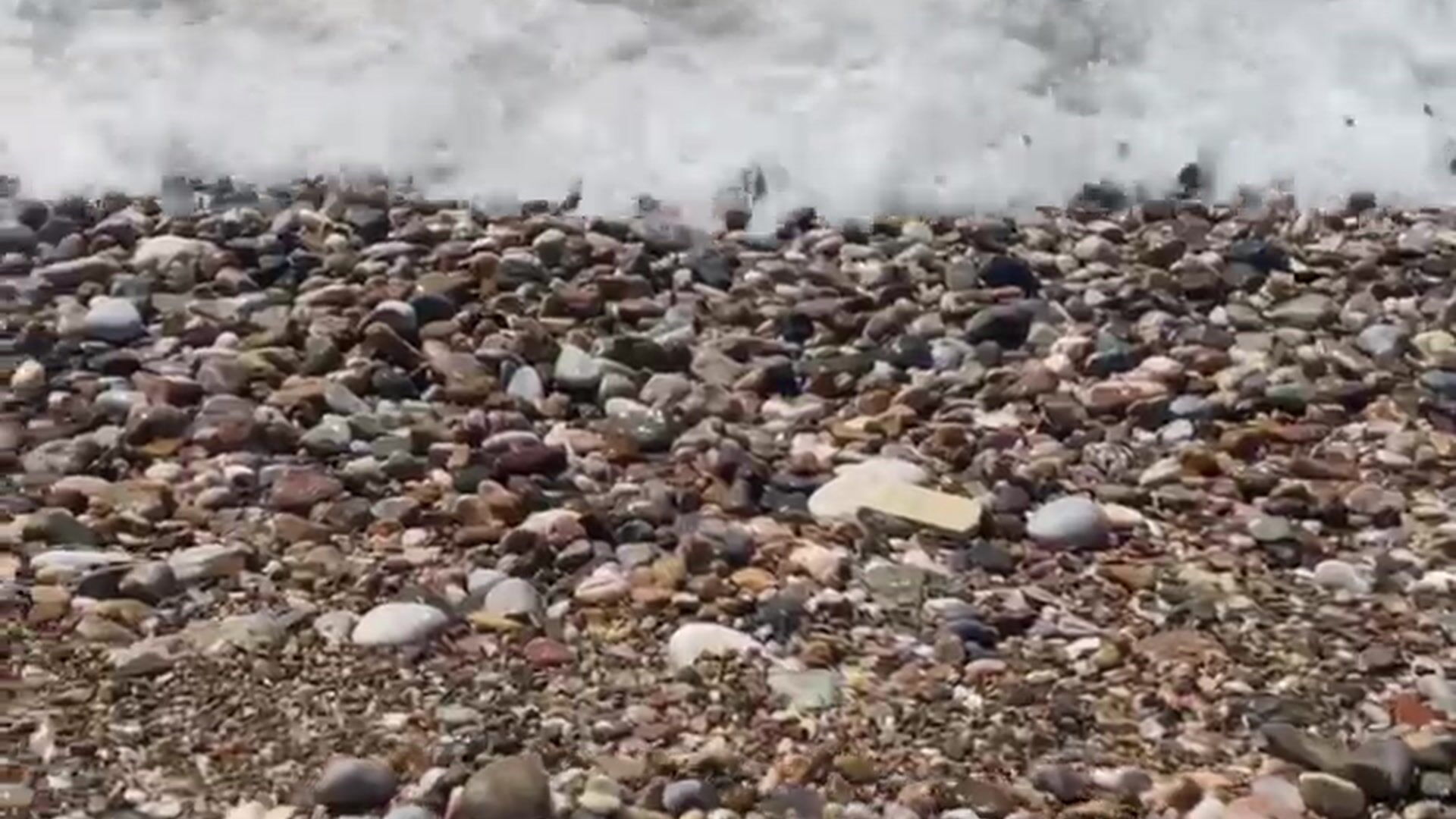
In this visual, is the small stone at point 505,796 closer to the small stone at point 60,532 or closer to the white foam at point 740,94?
the small stone at point 60,532

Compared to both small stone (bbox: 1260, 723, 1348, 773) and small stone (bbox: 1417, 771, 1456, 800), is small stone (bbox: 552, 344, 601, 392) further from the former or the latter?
small stone (bbox: 1417, 771, 1456, 800)

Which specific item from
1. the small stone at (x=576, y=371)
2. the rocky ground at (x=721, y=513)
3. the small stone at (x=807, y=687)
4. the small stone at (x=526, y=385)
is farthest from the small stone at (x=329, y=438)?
the small stone at (x=807, y=687)

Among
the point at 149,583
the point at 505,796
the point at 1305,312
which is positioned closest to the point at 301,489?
the point at 149,583

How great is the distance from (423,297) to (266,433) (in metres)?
0.71

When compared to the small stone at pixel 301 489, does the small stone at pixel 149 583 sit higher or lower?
lower

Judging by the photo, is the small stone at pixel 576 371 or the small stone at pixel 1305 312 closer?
the small stone at pixel 576 371

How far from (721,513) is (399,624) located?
713 mm

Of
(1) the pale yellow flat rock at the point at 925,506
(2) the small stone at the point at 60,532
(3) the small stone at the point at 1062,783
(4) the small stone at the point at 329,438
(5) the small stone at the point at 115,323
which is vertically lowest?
(3) the small stone at the point at 1062,783

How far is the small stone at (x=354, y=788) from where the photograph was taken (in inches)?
110

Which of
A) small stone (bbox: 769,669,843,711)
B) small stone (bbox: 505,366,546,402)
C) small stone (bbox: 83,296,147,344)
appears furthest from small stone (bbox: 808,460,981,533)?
small stone (bbox: 83,296,147,344)

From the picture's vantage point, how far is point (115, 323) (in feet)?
14.4

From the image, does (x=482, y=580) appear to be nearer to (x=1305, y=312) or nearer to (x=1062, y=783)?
(x=1062, y=783)

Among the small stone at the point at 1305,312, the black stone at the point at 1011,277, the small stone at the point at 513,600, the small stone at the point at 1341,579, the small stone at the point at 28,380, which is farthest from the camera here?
the black stone at the point at 1011,277

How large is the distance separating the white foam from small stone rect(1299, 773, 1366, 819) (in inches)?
105
